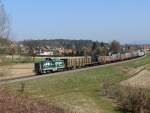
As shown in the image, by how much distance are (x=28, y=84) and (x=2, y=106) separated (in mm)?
36937

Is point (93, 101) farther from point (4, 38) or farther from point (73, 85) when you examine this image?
point (73, 85)

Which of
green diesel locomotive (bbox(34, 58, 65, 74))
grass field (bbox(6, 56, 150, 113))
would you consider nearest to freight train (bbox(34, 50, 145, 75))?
green diesel locomotive (bbox(34, 58, 65, 74))

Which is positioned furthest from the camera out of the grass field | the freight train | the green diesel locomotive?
the freight train

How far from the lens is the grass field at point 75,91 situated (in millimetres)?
36366

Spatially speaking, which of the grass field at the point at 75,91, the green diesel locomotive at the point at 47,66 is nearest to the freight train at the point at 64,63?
the green diesel locomotive at the point at 47,66

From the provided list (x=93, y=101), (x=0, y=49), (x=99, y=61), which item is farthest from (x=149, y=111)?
(x=99, y=61)

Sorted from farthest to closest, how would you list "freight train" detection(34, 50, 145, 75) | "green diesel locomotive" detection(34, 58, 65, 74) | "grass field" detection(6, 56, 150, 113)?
"freight train" detection(34, 50, 145, 75) < "green diesel locomotive" detection(34, 58, 65, 74) < "grass field" detection(6, 56, 150, 113)

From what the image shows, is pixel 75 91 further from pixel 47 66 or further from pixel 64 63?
pixel 64 63

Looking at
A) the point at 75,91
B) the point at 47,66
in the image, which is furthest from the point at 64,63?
the point at 75,91

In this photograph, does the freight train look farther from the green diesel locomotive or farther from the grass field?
the grass field

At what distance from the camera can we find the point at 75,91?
166 feet

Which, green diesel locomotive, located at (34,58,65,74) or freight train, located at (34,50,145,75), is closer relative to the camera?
green diesel locomotive, located at (34,58,65,74)

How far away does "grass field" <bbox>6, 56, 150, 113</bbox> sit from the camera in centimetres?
3637

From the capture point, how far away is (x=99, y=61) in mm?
104875
